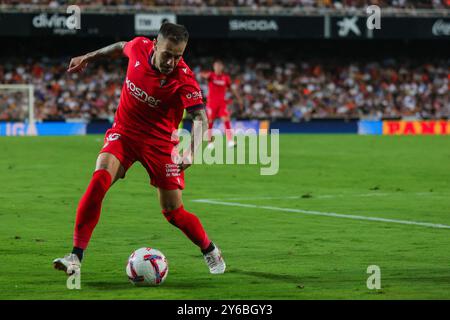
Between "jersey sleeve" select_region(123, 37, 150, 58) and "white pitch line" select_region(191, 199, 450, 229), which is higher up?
"jersey sleeve" select_region(123, 37, 150, 58)

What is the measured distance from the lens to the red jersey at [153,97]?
9211 millimetres

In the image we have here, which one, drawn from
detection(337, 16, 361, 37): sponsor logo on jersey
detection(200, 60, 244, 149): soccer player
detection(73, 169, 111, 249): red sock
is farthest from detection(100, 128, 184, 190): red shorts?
detection(337, 16, 361, 37): sponsor logo on jersey

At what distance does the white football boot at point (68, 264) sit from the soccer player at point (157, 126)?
406mm

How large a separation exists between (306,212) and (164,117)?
5851 millimetres

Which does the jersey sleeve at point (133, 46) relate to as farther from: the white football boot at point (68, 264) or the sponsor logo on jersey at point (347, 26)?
the sponsor logo on jersey at point (347, 26)

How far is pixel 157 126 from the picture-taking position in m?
9.38

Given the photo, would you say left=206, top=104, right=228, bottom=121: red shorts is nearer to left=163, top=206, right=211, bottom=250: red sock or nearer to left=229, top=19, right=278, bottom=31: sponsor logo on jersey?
left=229, top=19, right=278, bottom=31: sponsor logo on jersey

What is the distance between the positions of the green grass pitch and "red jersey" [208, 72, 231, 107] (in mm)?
7099

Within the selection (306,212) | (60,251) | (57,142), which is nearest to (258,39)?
(57,142)

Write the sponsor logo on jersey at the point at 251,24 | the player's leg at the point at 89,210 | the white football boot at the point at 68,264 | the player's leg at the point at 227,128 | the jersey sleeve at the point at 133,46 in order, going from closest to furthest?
the white football boot at the point at 68,264, the player's leg at the point at 89,210, the jersey sleeve at the point at 133,46, the player's leg at the point at 227,128, the sponsor logo on jersey at the point at 251,24

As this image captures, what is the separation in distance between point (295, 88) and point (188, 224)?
38.2m

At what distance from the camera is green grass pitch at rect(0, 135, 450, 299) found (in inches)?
340

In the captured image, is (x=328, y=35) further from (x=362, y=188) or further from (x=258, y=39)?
(x=362, y=188)

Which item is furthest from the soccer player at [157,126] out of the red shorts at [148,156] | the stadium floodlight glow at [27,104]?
the stadium floodlight glow at [27,104]
